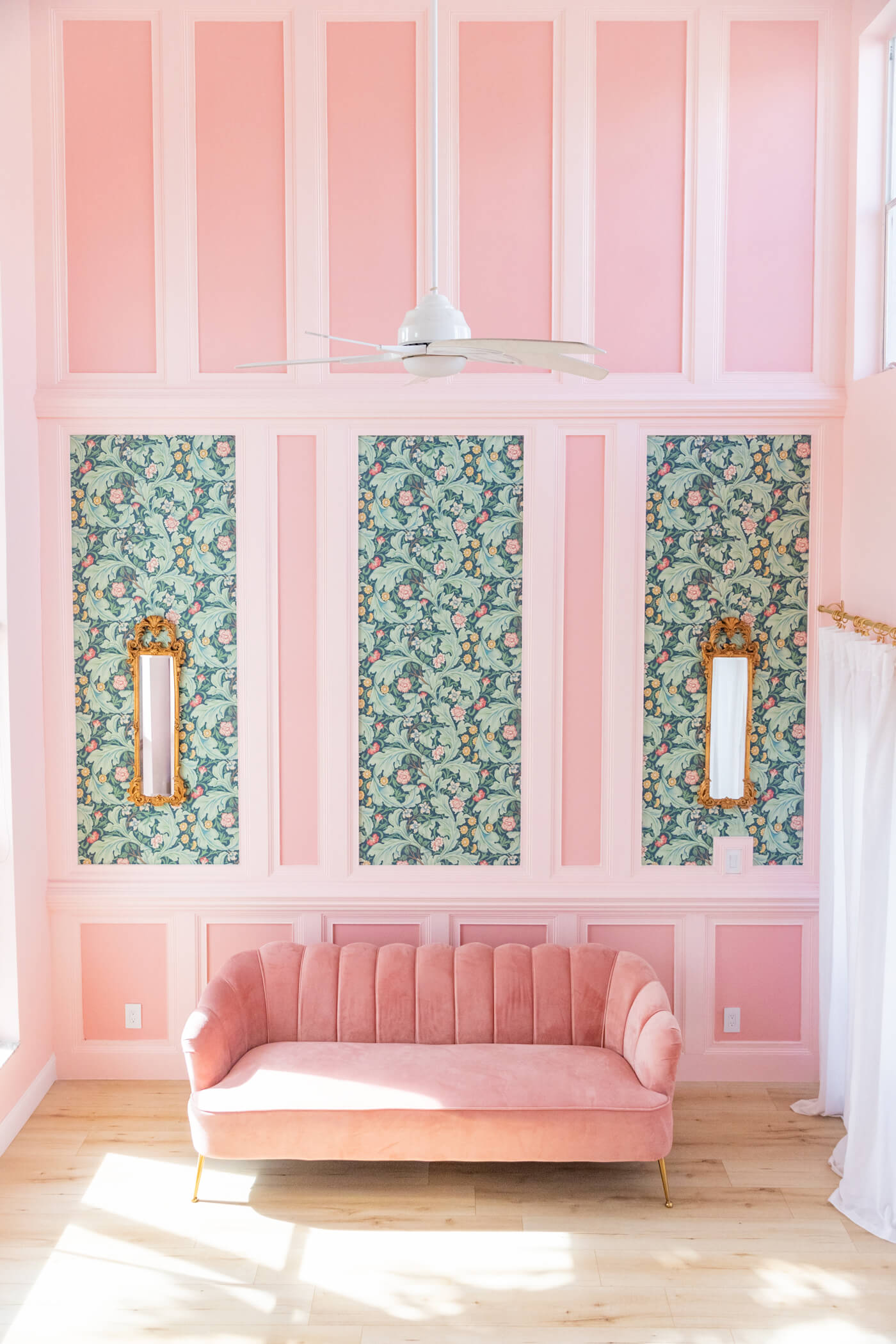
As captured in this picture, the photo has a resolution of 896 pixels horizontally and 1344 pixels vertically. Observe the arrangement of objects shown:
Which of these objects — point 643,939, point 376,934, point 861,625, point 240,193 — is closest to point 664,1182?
A: point 643,939

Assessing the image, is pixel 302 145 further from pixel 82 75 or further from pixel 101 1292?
pixel 101 1292

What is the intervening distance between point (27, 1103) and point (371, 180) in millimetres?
4086

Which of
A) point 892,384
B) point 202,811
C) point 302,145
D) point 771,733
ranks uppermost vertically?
point 302,145

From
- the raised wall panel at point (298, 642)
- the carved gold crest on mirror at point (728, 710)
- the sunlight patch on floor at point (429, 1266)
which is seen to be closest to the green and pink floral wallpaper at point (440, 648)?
the raised wall panel at point (298, 642)

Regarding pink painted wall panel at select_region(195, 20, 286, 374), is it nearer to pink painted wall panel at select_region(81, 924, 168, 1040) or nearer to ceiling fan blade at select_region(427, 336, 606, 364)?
ceiling fan blade at select_region(427, 336, 606, 364)

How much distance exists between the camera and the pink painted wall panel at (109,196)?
4.34m

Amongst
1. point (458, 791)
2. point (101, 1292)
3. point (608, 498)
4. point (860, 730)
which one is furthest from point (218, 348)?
point (101, 1292)

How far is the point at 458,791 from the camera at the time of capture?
456 centimetres

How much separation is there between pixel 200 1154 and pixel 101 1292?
1.72ft

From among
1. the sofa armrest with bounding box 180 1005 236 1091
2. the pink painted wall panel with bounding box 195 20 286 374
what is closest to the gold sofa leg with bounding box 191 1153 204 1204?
the sofa armrest with bounding box 180 1005 236 1091

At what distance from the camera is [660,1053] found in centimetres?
376

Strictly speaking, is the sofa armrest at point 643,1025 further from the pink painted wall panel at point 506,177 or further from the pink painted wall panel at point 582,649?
the pink painted wall panel at point 506,177

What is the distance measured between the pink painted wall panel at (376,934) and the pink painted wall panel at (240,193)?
242cm

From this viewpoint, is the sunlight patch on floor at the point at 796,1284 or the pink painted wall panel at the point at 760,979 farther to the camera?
the pink painted wall panel at the point at 760,979
